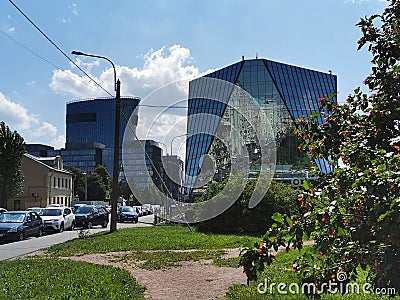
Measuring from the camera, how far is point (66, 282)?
30.9ft

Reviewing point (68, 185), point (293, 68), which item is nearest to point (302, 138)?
point (293, 68)

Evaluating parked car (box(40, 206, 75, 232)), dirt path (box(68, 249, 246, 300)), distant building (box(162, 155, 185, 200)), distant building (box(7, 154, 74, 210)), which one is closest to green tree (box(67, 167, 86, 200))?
distant building (box(7, 154, 74, 210))

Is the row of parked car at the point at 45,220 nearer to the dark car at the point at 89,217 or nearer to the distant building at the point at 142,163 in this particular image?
the dark car at the point at 89,217

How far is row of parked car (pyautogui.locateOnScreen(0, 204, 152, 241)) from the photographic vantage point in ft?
76.9

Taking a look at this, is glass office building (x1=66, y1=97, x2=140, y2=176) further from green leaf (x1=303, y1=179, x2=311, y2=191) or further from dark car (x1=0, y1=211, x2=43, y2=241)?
green leaf (x1=303, y1=179, x2=311, y2=191)

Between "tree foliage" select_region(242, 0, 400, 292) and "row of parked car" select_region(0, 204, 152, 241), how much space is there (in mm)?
21197

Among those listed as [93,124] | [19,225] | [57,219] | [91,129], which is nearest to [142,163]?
[57,219]

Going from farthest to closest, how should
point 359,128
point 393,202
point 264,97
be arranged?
point 264,97 → point 359,128 → point 393,202

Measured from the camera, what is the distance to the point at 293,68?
198 feet

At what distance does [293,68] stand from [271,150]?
24.9 m

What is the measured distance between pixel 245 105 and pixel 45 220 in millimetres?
24104

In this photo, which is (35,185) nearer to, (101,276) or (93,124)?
(93,124)

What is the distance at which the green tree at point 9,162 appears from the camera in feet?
153

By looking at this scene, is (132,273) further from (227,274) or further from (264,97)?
(264,97)
